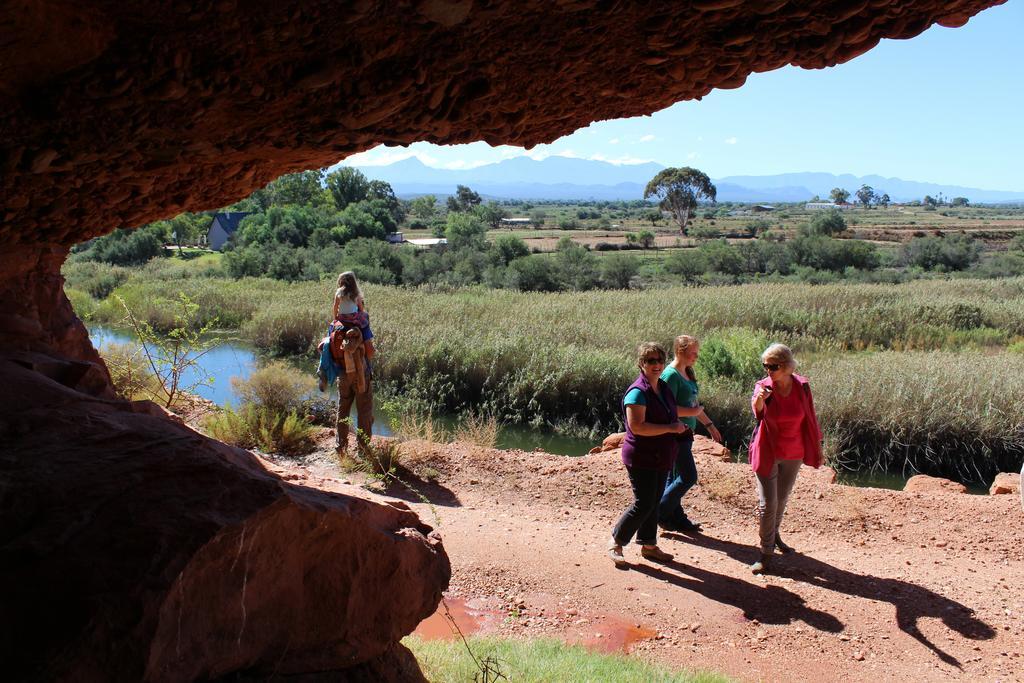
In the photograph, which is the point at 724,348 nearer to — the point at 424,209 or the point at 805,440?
the point at 805,440

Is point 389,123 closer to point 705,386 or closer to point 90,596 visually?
point 90,596

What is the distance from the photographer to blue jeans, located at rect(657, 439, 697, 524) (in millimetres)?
7273

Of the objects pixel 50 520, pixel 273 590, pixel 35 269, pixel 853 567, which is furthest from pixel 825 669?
pixel 35 269

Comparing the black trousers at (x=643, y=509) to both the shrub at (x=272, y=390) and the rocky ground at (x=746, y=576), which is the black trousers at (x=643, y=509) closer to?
the rocky ground at (x=746, y=576)

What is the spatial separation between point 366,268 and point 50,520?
34081mm

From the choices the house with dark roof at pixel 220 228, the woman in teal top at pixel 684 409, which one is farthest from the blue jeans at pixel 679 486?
the house with dark roof at pixel 220 228

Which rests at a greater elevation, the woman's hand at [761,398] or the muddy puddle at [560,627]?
the woman's hand at [761,398]

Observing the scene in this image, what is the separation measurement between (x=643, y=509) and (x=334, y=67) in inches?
192

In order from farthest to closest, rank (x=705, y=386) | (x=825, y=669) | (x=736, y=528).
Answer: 1. (x=705, y=386)
2. (x=736, y=528)
3. (x=825, y=669)

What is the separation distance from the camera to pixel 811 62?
270 cm

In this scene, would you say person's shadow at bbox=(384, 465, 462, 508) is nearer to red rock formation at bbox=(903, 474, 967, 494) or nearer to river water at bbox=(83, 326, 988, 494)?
river water at bbox=(83, 326, 988, 494)

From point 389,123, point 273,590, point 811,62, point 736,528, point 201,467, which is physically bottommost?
point 736,528

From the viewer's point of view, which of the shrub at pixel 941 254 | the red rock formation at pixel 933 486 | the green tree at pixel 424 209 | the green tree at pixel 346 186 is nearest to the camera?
the red rock formation at pixel 933 486

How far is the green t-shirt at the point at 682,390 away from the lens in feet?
22.9
